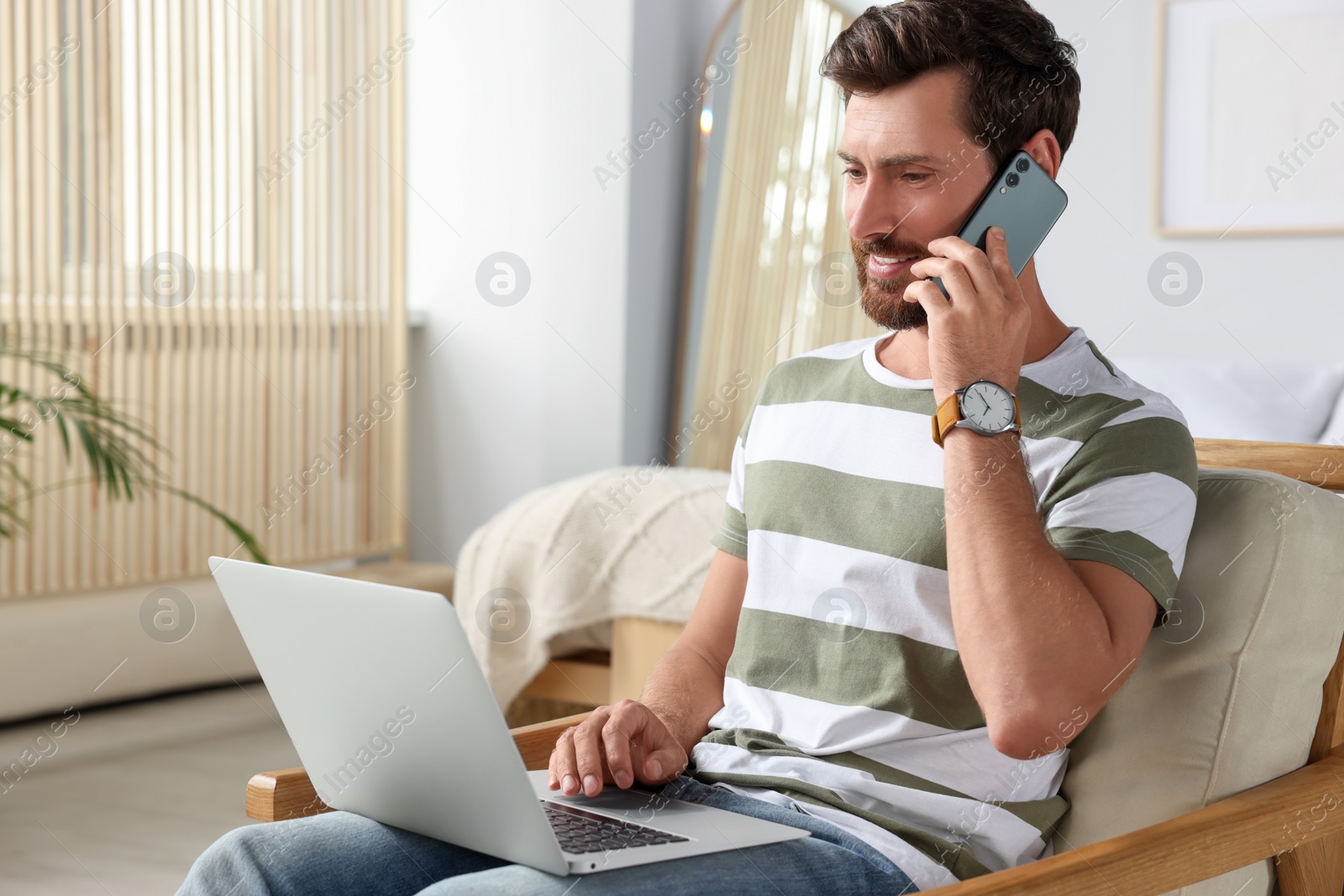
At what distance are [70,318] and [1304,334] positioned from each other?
Answer: 314 centimetres

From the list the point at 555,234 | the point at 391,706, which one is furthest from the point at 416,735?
the point at 555,234

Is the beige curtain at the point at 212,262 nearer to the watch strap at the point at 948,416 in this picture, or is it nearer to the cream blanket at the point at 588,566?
the cream blanket at the point at 588,566

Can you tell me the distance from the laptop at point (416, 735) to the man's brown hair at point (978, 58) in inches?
27.5

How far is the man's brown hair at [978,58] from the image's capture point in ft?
4.01

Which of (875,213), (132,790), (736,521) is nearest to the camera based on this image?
(875,213)

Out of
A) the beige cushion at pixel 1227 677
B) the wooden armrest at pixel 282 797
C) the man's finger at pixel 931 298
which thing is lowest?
the wooden armrest at pixel 282 797

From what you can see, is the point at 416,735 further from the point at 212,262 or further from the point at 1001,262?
the point at 212,262

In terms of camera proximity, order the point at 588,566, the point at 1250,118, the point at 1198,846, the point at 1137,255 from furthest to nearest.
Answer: the point at 1137,255 < the point at 1250,118 < the point at 588,566 < the point at 1198,846

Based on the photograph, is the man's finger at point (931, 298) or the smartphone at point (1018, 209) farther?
the smartphone at point (1018, 209)

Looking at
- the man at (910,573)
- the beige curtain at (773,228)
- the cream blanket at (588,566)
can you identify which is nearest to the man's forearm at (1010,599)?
the man at (910,573)

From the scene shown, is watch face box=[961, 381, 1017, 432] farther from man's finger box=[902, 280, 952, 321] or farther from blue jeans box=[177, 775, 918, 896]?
blue jeans box=[177, 775, 918, 896]

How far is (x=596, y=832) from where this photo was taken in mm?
1012

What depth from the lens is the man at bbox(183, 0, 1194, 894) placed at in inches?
39.4

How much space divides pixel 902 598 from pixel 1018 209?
39 centimetres
